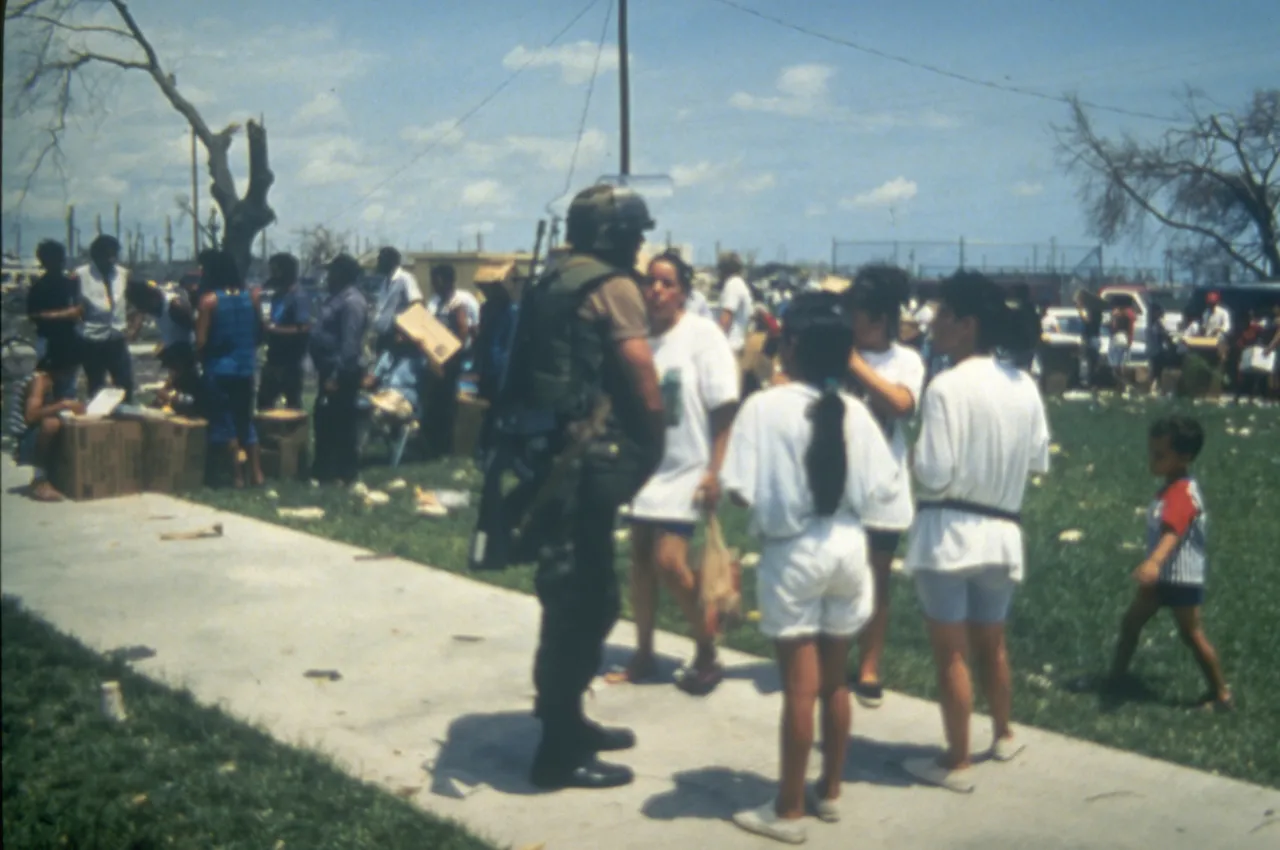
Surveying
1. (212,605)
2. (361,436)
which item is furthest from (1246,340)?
(361,436)

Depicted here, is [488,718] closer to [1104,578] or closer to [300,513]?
[1104,578]

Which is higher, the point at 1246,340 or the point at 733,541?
the point at 1246,340

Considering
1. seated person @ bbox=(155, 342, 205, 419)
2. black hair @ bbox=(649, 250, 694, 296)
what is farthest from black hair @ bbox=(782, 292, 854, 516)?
seated person @ bbox=(155, 342, 205, 419)

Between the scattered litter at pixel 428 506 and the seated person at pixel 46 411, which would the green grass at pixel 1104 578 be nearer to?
the scattered litter at pixel 428 506

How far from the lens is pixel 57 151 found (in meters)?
4.80

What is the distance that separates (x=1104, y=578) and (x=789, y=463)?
3.65 metres

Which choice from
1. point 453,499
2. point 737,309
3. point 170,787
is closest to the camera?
point 170,787

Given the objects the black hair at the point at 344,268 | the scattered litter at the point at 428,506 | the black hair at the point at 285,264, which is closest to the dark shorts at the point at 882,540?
the black hair at the point at 344,268

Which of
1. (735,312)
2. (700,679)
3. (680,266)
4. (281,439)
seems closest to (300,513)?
(281,439)

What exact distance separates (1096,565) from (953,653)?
3100mm

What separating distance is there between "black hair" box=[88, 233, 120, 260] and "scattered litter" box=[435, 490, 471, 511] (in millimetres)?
3300

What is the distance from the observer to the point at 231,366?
8617 mm

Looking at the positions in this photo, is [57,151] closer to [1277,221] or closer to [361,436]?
[1277,221]

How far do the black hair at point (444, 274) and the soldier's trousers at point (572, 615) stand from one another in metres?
1.20
